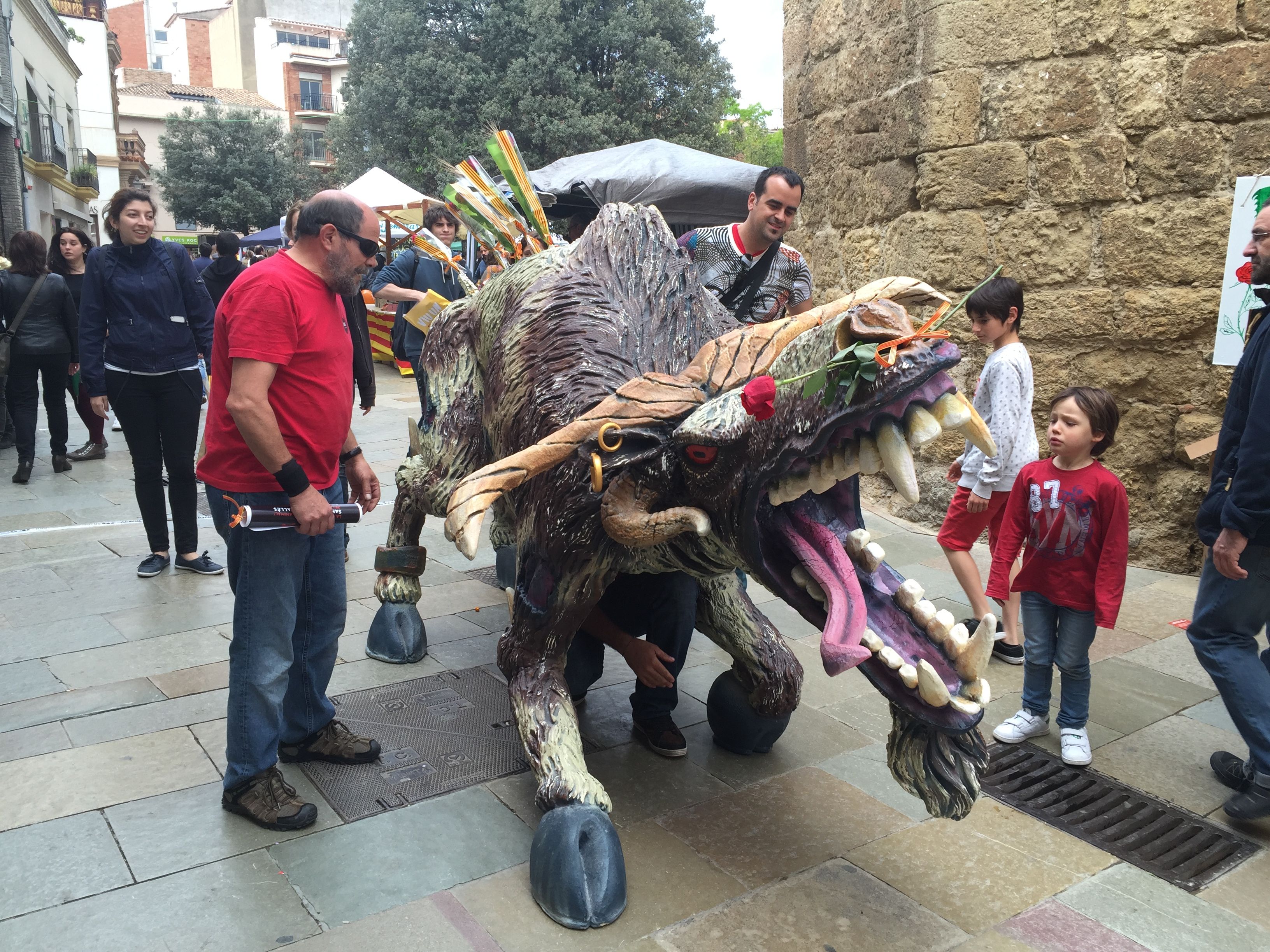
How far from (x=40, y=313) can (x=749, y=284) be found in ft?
20.8

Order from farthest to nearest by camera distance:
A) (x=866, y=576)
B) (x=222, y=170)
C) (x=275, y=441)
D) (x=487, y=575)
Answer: (x=222, y=170)
(x=487, y=575)
(x=275, y=441)
(x=866, y=576)

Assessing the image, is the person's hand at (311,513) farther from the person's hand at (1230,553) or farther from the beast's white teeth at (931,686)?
the person's hand at (1230,553)

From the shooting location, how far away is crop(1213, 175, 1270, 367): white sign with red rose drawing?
16.5 feet

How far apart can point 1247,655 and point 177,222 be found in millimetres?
38953

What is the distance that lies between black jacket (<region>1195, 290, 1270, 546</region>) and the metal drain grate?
0.90 meters

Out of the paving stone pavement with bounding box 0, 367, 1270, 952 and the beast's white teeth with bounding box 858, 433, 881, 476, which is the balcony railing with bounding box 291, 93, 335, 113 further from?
the beast's white teeth with bounding box 858, 433, 881, 476

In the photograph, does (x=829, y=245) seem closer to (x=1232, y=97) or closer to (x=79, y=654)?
(x=1232, y=97)

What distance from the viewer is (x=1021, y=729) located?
3.68 meters

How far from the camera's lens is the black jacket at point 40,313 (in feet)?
25.7

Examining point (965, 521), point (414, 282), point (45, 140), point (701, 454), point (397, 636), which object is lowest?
point (397, 636)

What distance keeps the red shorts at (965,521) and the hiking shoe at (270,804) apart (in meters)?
2.92

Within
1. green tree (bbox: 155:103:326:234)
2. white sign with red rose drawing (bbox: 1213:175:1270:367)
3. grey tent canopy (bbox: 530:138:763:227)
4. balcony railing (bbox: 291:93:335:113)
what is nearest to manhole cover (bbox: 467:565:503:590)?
grey tent canopy (bbox: 530:138:763:227)

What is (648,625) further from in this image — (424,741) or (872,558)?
(872,558)

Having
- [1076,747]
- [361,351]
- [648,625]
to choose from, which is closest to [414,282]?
[361,351]
